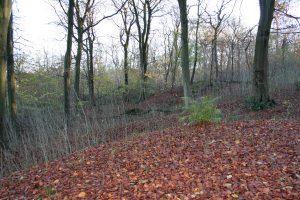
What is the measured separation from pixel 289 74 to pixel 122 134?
1250cm

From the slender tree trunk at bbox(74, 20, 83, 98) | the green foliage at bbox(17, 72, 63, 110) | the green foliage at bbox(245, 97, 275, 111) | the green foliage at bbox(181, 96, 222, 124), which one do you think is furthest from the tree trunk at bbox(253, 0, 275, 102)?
the green foliage at bbox(17, 72, 63, 110)

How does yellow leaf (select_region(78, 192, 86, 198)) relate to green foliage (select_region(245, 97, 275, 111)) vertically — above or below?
below

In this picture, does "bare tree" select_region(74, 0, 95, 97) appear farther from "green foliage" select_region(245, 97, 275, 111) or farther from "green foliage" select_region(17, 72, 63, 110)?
"green foliage" select_region(245, 97, 275, 111)

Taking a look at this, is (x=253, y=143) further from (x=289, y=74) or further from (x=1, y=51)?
(x=289, y=74)

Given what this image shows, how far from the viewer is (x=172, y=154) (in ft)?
16.5

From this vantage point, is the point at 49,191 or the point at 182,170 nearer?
the point at 49,191

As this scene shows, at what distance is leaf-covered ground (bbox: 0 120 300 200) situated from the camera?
354 centimetres

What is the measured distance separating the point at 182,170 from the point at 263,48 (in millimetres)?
7109

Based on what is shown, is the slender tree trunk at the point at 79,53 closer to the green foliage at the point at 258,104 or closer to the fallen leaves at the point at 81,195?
the green foliage at the point at 258,104

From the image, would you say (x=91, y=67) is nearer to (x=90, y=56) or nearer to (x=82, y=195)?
(x=90, y=56)

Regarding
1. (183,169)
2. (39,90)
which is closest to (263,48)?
(183,169)

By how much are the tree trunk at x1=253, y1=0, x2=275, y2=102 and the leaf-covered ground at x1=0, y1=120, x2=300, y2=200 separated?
3896mm

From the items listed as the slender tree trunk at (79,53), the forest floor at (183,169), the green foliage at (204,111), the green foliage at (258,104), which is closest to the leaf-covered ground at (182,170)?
the forest floor at (183,169)

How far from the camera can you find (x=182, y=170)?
4.24 meters
